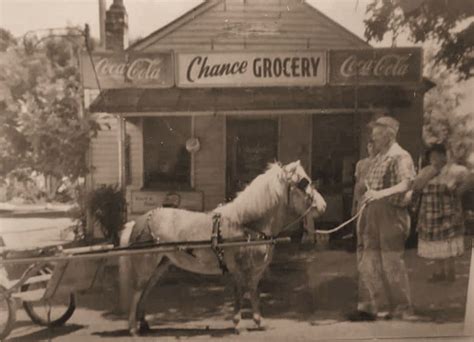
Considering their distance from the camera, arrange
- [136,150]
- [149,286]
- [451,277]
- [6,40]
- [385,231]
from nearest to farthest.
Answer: [6,40]
[136,150]
[149,286]
[385,231]
[451,277]

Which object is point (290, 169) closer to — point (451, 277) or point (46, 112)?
point (451, 277)

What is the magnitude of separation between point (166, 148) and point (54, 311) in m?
1.29

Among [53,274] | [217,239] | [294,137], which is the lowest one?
[53,274]

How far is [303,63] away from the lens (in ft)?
11.3

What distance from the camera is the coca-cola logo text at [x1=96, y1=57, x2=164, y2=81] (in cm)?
337

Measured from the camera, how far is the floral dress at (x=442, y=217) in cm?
362

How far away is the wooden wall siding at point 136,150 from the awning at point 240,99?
9cm

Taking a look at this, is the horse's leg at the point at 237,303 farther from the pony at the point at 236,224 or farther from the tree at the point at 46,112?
the tree at the point at 46,112

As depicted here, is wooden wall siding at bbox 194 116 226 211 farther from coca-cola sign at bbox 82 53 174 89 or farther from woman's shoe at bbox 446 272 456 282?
woman's shoe at bbox 446 272 456 282

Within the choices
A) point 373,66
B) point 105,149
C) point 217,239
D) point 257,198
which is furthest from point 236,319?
point 373,66

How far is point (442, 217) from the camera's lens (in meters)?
3.67

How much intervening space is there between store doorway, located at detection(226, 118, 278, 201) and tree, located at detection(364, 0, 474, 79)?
0.88 meters

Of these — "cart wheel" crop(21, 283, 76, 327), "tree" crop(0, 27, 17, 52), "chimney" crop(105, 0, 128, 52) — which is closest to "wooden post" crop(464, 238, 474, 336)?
"cart wheel" crop(21, 283, 76, 327)

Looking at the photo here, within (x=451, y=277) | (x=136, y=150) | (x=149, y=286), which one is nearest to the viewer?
(x=136, y=150)
